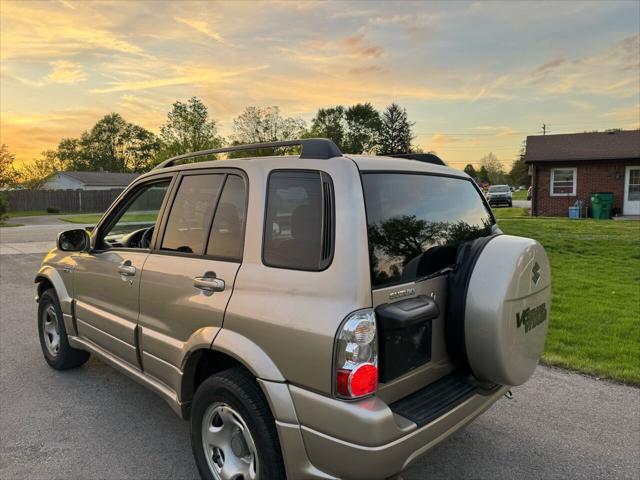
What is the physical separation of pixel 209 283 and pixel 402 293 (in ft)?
3.49

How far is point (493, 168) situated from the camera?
103 meters

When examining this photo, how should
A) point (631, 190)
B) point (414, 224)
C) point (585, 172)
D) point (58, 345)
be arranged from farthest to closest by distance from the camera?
point (585, 172)
point (631, 190)
point (58, 345)
point (414, 224)

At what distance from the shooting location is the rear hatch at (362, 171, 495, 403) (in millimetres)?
2000

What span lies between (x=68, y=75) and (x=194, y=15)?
4.89 m

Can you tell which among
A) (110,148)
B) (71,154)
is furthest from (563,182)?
(71,154)

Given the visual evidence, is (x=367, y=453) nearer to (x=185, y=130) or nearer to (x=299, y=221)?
(x=299, y=221)

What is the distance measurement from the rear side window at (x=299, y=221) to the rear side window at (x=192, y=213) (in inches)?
21.5

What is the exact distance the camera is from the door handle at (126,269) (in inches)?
122

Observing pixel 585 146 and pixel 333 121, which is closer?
pixel 585 146

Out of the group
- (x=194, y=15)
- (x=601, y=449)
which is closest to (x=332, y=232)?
(x=601, y=449)

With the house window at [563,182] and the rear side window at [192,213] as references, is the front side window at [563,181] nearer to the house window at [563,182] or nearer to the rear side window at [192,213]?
the house window at [563,182]

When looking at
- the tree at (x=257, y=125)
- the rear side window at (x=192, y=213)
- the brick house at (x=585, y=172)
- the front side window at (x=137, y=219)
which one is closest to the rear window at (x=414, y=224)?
the rear side window at (x=192, y=213)

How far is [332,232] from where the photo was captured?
6.66 ft

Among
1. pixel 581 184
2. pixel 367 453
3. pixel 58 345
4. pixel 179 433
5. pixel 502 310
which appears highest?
pixel 581 184
